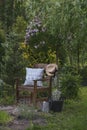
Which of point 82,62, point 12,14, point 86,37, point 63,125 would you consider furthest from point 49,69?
point 12,14

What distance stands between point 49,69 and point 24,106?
1.65m

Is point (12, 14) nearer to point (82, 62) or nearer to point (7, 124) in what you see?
point (82, 62)

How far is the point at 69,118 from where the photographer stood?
24.2ft

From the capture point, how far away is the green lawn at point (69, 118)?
657cm

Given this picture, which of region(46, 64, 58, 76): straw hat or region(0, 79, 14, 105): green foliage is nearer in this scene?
region(46, 64, 58, 76): straw hat

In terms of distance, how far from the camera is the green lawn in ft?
21.5

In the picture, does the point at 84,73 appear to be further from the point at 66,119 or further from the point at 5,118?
the point at 5,118

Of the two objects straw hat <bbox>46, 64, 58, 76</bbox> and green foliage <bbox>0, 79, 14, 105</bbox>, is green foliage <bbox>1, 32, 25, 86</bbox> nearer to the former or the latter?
green foliage <bbox>0, 79, 14, 105</bbox>

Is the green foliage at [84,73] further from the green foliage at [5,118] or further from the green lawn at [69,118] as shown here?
the green foliage at [5,118]

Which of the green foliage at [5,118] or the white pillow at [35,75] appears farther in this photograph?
the white pillow at [35,75]

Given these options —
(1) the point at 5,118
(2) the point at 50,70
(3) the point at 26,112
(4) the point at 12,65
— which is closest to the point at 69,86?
(2) the point at 50,70

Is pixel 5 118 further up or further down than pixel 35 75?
further down

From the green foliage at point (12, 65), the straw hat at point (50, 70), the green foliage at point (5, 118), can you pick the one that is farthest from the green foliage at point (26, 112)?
the green foliage at point (12, 65)

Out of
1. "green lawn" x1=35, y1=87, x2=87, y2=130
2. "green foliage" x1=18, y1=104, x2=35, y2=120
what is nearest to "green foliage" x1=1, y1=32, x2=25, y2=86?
"green lawn" x1=35, y1=87, x2=87, y2=130
